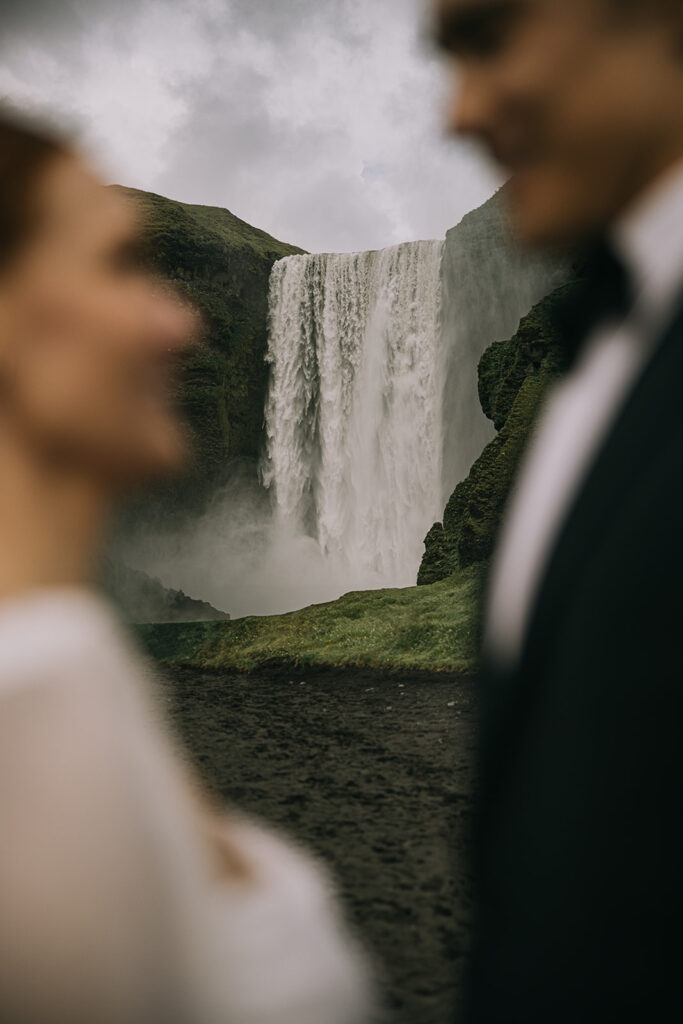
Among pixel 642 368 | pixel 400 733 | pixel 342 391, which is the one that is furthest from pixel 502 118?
pixel 342 391

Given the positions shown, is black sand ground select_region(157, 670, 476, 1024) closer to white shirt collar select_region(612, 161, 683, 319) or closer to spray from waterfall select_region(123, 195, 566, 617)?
white shirt collar select_region(612, 161, 683, 319)

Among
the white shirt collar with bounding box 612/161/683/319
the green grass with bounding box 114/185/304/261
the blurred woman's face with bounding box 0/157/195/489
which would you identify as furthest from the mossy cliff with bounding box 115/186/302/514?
the white shirt collar with bounding box 612/161/683/319

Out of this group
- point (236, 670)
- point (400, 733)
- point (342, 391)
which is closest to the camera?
point (400, 733)

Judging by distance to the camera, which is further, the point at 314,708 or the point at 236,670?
the point at 236,670

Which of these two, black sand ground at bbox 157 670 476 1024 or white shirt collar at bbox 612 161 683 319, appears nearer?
white shirt collar at bbox 612 161 683 319

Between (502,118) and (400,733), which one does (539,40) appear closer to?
(502,118)

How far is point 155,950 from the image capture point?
0.72 metres

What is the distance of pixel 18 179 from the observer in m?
0.90

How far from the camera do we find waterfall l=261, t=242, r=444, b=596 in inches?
1005

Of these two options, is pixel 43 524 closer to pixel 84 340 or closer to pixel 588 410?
pixel 84 340

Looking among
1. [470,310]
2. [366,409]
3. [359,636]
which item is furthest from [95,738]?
[366,409]

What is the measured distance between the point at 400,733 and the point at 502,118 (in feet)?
30.5

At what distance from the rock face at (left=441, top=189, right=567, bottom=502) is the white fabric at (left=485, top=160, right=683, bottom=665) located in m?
24.6

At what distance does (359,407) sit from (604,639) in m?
26.5
